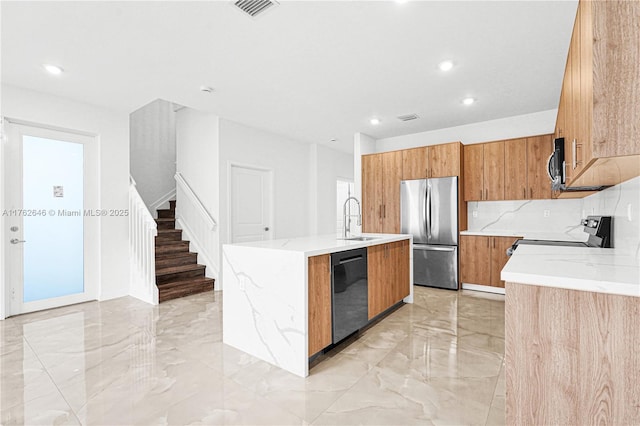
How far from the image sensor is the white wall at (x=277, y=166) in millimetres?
4953

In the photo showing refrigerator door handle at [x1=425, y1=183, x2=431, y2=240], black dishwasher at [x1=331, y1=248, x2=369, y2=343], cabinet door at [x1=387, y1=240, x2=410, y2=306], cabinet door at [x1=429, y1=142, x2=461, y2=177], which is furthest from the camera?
refrigerator door handle at [x1=425, y1=183, x2=431, y2=240]

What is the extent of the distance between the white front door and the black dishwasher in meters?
3.57

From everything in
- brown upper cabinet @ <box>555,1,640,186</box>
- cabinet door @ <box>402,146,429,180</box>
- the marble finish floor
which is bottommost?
the marble finish floor

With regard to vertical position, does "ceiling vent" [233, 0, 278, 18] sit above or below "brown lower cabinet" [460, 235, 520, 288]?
above

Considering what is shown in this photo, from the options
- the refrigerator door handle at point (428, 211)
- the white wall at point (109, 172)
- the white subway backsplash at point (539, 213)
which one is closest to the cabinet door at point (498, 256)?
the white subway backsplash at point (539, 213)

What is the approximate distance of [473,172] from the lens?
4.80 metres

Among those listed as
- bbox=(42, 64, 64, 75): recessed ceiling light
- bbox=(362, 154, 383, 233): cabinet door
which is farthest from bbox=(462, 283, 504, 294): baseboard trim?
bbox=(42, 64, 64, 75): recessed ceiling light

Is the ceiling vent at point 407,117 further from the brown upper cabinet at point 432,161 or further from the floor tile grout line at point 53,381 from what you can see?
the floor tile grout line at point 53,381

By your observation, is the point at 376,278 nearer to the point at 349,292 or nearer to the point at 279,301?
the point at 349,292

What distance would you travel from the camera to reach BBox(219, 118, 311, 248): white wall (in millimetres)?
4953

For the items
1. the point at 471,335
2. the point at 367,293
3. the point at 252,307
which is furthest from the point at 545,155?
the point at 252,307

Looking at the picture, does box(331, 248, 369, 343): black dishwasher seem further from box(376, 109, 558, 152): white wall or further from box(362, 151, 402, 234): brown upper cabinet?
box(376, 109, 558, 152): white wall

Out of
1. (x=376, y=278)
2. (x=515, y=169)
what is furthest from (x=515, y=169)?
(x=376, y=278)

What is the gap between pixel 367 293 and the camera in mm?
2990
